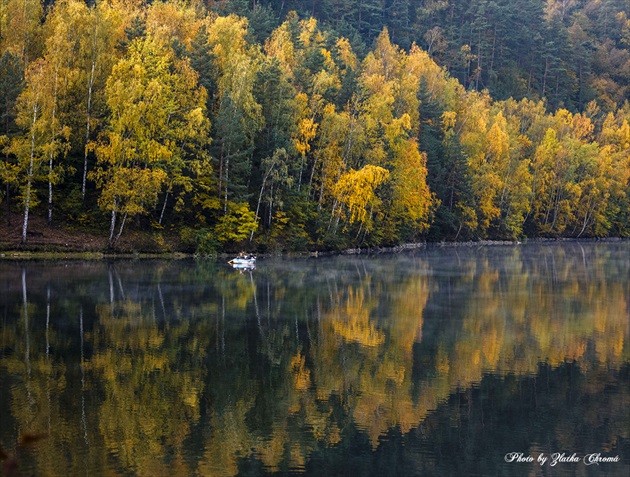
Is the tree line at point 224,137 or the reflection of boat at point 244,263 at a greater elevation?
the tree line at point 224,137

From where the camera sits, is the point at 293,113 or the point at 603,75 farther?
the point at 603,75

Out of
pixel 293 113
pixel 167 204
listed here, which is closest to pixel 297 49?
pixel 293 113

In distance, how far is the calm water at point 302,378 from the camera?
17844 mm

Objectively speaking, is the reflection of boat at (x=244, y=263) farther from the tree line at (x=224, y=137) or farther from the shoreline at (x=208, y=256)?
the tree line at (x=224, y=137)

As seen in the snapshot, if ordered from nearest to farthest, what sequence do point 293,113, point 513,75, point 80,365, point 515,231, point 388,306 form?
point 80,365, point 388,306, point 293,113, point 515,231, point 513,75

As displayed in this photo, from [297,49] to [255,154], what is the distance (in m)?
25.9

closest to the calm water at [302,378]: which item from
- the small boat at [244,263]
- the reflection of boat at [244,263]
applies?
the reflection of boat at [244,263]

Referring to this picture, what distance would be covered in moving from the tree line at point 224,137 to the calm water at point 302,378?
46.3ft

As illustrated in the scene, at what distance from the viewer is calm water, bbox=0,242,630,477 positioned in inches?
703

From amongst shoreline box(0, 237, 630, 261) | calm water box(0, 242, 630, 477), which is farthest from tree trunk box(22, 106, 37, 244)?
calm water box(0, 242, 630, 477)

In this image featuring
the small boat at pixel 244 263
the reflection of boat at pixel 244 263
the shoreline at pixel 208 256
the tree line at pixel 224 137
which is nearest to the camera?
the shoreline at pixel 208 256

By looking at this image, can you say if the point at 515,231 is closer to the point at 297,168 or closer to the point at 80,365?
the point at 297,168

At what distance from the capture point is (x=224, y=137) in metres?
64.8

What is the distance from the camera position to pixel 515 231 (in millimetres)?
107625
